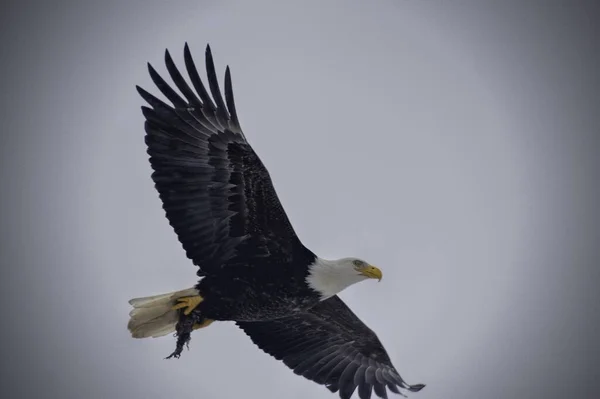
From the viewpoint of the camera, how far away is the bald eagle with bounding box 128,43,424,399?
8.85 m

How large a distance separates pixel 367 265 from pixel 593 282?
119 feet

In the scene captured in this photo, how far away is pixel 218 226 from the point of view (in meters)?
9.05

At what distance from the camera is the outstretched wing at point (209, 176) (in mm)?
8836

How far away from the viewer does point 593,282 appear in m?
42.4

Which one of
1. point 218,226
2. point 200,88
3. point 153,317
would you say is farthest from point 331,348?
point 200,88

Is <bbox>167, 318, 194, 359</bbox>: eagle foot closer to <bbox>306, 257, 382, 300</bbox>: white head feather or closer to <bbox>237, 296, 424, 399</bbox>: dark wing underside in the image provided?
<bbox>237, 296, 424, 399</bbox>: dark wing underside

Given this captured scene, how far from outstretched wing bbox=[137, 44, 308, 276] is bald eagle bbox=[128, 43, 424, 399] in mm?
11

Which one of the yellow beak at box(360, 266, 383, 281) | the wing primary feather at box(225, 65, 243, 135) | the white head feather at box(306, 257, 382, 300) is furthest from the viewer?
the yellow beak at box(360, 266, 383, 281)

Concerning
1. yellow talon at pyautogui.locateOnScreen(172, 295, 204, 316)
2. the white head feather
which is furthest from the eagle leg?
the white head feather

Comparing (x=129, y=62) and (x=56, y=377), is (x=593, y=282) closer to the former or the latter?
(x=56, y=377)

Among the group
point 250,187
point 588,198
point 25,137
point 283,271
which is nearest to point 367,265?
point 283,271

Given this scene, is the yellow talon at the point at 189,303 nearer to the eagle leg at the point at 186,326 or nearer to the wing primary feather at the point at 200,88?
the eagle leg at the point at 186,326

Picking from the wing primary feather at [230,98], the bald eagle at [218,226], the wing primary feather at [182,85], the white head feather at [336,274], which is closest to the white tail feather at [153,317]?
the bald eagle at [218,226]

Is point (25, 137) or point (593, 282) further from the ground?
point (25, 137)
